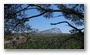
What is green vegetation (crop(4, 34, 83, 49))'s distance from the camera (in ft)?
6.56

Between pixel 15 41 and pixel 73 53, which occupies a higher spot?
pixel 15 41

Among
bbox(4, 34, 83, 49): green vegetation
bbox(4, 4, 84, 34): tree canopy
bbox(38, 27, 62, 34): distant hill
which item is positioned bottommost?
bbox(4, 34, 83, 49): green vegetation

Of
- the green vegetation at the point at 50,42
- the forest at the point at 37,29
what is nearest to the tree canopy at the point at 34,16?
the forest at the point at 37,29

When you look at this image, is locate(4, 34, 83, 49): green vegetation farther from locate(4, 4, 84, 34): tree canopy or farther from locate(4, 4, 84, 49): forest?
locate(4, 4, 84, 34): tree canopy

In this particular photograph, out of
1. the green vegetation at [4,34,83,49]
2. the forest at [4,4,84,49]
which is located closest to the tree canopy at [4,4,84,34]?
the forest at [4,4,84,49]

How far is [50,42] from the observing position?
202cm

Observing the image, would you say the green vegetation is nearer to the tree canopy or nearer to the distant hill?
the distant hill

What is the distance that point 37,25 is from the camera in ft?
6.56

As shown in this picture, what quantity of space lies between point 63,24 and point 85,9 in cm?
39

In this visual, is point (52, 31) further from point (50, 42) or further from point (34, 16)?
point (34, 16)

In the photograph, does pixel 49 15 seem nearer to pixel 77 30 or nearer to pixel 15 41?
pixel 77 30

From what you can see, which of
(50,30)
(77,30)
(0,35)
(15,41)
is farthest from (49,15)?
(0,35)

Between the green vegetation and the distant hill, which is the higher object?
the distant hill

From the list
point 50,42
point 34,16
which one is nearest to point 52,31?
point 50,42
